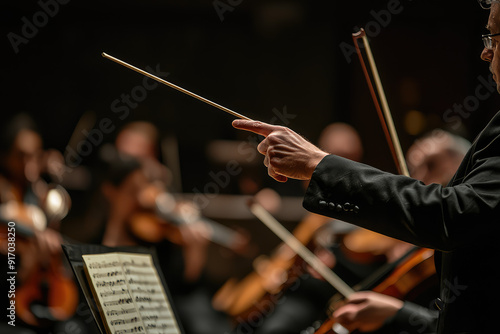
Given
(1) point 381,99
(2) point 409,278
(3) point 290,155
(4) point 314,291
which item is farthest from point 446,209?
(4) point 314,291

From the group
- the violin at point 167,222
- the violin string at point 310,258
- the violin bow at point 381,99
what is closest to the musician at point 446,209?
the violin bow at point 381,99

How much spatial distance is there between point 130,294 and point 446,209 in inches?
32.6

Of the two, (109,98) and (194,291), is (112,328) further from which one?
(109,98)

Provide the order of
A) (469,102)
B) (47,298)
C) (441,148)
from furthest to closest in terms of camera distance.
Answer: (469,102)
(47,298)
(441,148)

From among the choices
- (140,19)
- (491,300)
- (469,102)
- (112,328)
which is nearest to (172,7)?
(140,19)

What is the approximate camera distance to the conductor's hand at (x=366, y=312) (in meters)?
1.89

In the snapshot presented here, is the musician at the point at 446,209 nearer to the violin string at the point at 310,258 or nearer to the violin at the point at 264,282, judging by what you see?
the violin string at the point at 310,258

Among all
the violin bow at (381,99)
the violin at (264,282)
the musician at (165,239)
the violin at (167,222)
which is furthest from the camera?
the violin at (167,222)

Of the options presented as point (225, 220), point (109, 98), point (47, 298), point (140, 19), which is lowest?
point (225, 220)

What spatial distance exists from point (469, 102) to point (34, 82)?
344 centimetres

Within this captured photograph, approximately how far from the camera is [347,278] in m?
3.01

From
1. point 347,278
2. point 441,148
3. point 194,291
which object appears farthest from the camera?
point 194,291

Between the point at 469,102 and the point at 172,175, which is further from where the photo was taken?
the point at 172,175

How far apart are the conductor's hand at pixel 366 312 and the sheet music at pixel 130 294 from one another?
0.52 metres
